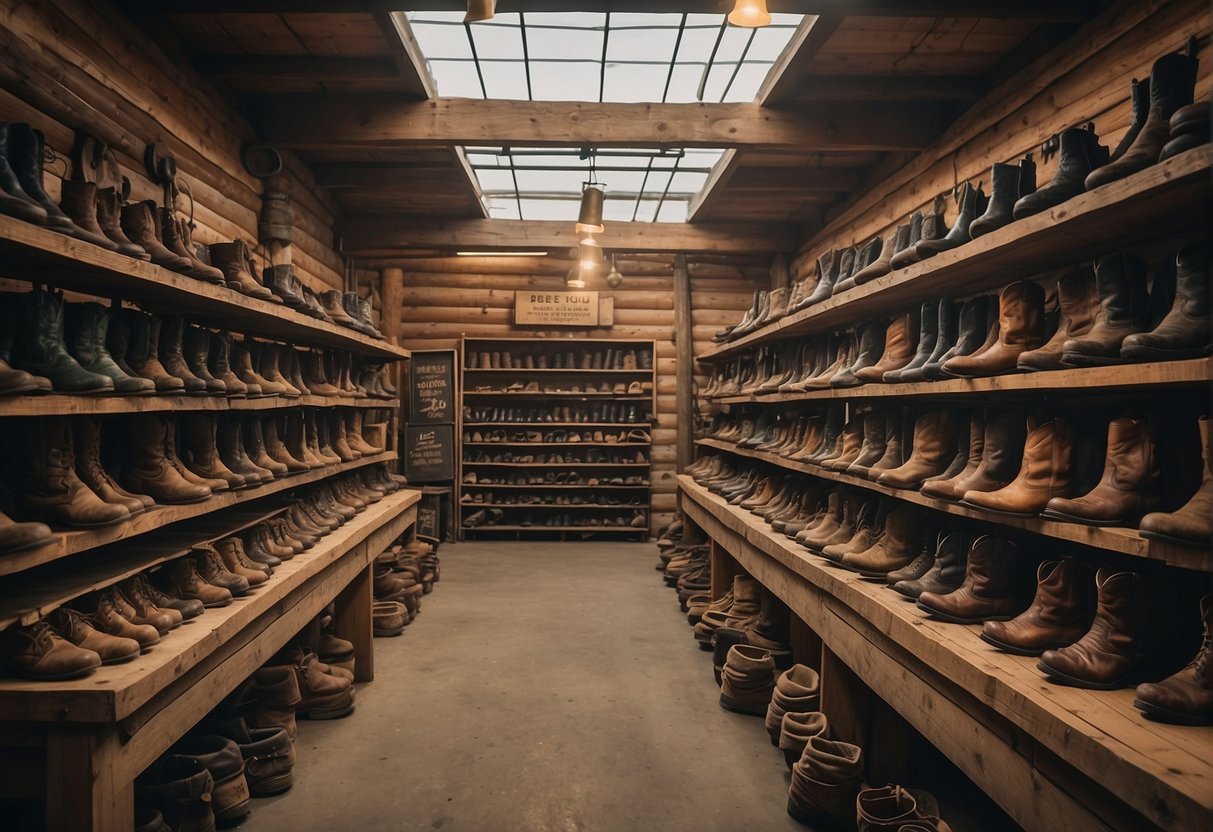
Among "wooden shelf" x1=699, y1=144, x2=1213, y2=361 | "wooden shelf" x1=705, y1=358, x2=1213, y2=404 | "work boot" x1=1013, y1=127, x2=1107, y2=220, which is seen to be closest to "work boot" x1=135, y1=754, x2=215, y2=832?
"wooden shelf" x1=705, y1=358, x2=1213, y2=404

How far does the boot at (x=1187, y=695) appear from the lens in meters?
1.70

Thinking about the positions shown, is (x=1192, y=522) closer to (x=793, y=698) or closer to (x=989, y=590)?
(x=989, y=590)

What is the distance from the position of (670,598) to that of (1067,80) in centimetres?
467

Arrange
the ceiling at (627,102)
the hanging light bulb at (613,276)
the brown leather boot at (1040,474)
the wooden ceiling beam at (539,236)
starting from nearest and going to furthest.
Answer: the brown leather boot at (1040,474) → the ceiling at (627,102) → the wooden ceiling beam at (539,236) → the hanging light bulb at (613,276)

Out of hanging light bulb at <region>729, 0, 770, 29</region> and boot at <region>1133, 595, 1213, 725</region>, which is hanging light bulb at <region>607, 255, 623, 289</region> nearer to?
hanging light bulb at <region>729, 0, 770, 29</region>

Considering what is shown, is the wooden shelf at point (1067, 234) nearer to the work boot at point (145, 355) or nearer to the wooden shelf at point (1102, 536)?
the wooden shelf at point (1102, 536)

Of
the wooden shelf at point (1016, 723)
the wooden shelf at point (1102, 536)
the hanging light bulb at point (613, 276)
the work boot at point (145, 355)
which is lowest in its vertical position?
the wooden shelf at point (1016, 723)

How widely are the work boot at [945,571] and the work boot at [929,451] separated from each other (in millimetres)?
284

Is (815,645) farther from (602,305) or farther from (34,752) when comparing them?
(602,305)

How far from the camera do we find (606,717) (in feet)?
13.2

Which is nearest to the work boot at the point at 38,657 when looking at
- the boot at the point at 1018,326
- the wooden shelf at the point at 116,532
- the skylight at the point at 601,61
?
the wooden shelf at the point at 116,532

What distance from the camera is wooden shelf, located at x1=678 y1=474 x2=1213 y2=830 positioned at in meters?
1.51

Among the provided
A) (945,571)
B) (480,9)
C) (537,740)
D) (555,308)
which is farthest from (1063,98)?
(555,308)

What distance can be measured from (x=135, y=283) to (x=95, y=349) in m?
0.29
